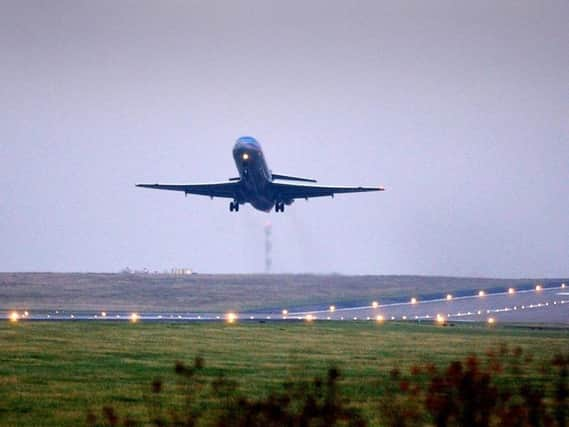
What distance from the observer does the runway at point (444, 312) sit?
72181 millimetres

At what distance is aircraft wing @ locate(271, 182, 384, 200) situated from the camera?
81.1 m

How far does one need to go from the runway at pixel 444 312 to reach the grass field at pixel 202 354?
17048 mm

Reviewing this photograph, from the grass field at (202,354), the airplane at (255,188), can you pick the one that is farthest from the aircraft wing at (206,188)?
the grass field at (202,354)

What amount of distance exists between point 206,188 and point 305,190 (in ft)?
25.9

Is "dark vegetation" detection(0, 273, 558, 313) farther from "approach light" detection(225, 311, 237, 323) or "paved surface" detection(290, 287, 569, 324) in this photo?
"approach light" detection(225, 311, 237, 323)

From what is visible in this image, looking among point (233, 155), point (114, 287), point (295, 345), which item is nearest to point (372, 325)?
point (295, 345)

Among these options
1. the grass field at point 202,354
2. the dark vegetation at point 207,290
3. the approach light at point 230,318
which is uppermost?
the dark vegetation at point 207,290

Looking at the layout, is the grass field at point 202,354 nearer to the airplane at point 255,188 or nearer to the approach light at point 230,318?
the approach light at point 230,318

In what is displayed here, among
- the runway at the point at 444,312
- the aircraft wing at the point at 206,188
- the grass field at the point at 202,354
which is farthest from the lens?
the aircraft wing at the point at 206,188

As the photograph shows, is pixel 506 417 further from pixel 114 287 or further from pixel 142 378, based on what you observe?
pixel 114 287

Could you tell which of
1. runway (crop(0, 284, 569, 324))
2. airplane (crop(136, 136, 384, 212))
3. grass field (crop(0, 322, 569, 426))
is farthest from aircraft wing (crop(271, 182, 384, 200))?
grass field (crop(0, 322, 569, 426))

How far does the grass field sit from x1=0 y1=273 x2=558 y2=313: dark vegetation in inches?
1492

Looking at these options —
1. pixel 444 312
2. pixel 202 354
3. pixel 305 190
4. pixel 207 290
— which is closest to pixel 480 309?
pixel 444 312

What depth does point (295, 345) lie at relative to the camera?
133 ft
